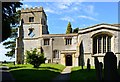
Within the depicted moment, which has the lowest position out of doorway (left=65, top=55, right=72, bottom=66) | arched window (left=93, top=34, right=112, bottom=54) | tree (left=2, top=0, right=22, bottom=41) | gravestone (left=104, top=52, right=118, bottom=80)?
doorway (left=65, top=55, right=72, bottom=66)

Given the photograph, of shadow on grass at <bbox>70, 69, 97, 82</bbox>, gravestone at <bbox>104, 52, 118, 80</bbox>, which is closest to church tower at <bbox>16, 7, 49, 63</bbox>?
shadow on grass at <bbox>70, 69, 97, 82</bbox>

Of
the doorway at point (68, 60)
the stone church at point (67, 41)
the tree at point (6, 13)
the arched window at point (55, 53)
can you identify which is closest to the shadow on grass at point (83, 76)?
the tree at point (6, 13)

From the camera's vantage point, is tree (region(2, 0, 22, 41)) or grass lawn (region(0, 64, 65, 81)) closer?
grass lawn (region(0, 64, 65, 81))

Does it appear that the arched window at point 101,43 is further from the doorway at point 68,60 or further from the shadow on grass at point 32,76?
the shadow on grass at point 32,76

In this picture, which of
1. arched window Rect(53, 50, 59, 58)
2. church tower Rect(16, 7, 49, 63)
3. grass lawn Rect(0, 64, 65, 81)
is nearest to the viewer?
grass lawn Rect(0, 64, 65, 81)

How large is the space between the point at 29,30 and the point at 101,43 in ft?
59.2

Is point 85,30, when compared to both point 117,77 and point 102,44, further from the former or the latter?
point 117,77

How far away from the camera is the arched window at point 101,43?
45.2 metres

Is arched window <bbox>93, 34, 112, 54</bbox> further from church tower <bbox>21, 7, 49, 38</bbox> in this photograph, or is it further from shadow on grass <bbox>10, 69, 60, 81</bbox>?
shadow on grass <bbox>10, 69, 60, 81</bbox>

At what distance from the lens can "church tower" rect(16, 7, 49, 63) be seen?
54875 millimetres

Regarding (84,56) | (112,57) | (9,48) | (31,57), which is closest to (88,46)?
(84,56)

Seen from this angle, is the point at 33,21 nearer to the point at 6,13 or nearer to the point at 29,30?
the point at 29,30

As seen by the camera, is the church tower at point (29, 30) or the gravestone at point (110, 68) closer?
the gravestone at point (110, 68)

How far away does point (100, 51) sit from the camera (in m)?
45.5
